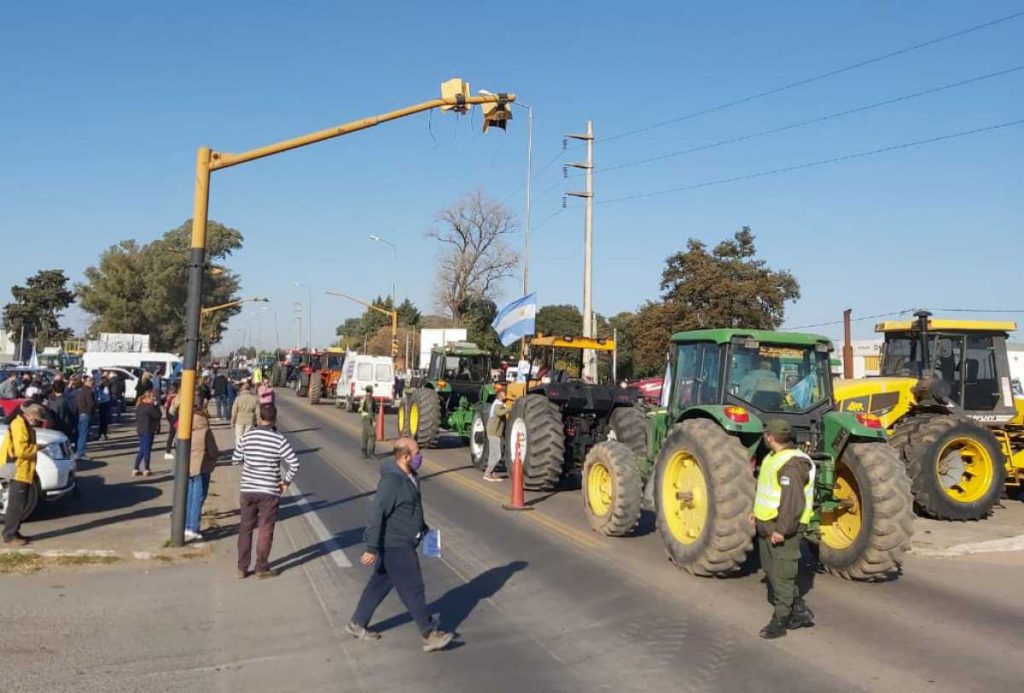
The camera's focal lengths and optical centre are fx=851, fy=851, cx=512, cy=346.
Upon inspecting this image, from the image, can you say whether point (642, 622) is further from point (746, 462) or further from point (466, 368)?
point (466, 368)

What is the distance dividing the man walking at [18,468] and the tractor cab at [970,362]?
1327cm

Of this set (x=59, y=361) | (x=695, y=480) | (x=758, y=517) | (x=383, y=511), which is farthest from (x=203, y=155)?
(x=59, y=361)

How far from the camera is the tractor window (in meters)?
14.6

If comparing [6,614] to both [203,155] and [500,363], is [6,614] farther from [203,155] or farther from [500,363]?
[500,363]

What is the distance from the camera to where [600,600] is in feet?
25.6

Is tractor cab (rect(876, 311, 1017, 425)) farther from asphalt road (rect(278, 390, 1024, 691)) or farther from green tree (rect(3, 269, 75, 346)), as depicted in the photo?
green tree (rect(3, 269, 75, 346))

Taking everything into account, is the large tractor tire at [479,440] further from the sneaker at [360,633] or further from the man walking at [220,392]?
the man walking at [220,392]

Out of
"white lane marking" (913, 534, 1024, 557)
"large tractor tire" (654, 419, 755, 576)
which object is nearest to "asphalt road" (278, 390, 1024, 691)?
"white lane marking" (913, 534, 1024, 557)

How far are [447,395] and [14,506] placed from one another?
13.7 m

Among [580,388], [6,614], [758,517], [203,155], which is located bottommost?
[6,614]

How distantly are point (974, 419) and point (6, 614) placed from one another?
13.8m

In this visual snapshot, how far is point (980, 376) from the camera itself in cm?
1470

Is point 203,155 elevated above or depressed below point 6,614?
above

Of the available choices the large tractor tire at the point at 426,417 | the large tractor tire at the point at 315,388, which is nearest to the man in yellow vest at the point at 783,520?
the large tractor tire at the point at 426,417
